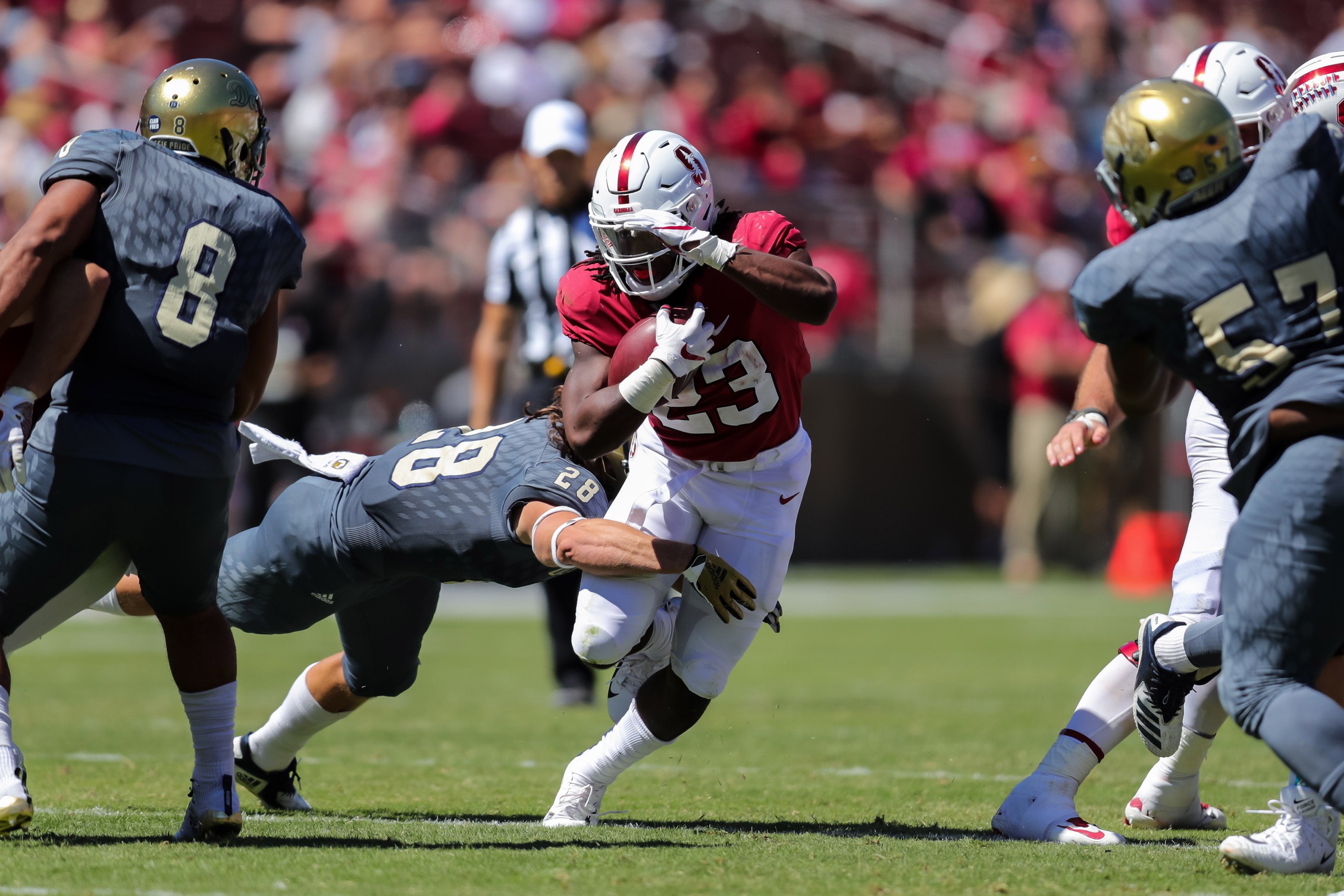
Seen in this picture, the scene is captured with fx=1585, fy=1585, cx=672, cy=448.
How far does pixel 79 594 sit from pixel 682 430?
5.29 ft

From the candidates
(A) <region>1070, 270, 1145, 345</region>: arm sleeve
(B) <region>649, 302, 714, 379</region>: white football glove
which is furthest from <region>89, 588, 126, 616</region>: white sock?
(A) <region>1070, 270, 1145, 345</region>: arm sleeve

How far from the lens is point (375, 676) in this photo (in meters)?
4.63

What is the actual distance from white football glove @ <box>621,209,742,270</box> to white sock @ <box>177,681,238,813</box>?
5.07 feet

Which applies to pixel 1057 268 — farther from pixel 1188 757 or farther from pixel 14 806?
pixel 14 806

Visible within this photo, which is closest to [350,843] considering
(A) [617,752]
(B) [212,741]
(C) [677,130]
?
(B) [212,741]

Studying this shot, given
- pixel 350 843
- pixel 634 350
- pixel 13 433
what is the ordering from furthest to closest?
pixel 634 350
pixel 350 843
pixel 13 433

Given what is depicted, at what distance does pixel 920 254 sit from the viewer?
45.4 ft

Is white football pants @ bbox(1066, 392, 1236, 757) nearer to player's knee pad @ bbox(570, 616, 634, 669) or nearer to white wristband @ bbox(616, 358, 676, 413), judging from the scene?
player's knee pad @ bbox(570, 616, 634, 669)

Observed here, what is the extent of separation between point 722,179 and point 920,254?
188 cm

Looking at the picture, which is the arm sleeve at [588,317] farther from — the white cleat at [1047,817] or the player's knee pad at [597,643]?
the white cleat at [1047,817]

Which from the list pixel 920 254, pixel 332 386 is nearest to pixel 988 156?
pixel 920 254

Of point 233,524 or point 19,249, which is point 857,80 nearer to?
point 233,524

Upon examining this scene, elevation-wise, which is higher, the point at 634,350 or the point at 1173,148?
the point at 1173,148

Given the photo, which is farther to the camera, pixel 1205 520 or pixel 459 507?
pixel 459 507
